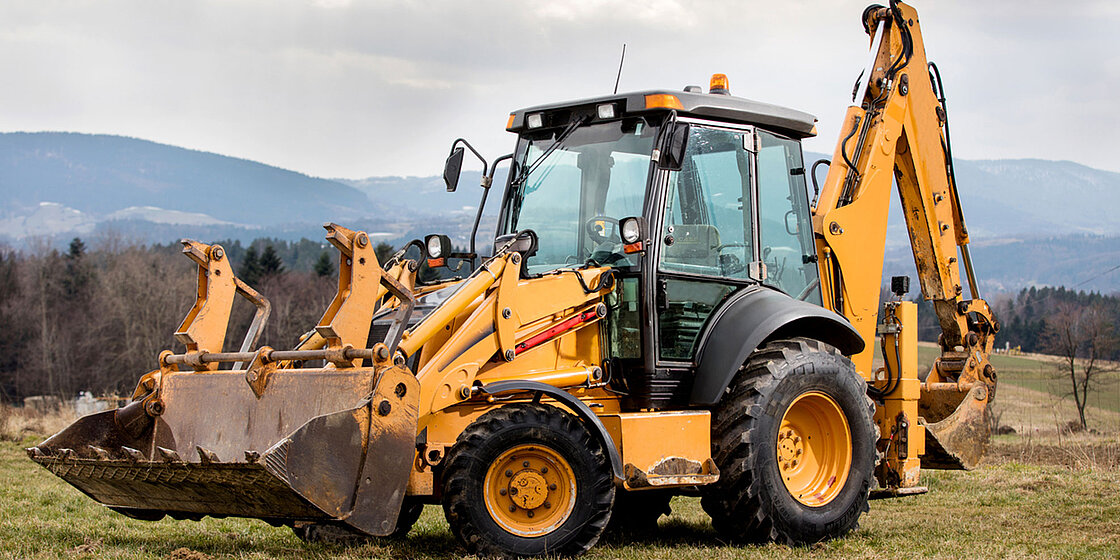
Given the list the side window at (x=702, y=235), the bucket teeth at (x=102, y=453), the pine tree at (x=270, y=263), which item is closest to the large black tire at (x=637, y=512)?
the side window at (x=702, y=235)

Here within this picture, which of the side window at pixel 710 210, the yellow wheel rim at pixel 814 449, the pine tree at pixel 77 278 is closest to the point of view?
the side window at pixel 710 210

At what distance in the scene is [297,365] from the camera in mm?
8016

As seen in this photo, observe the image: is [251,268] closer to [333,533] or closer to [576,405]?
[333,533]

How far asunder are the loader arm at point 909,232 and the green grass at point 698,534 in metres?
0.86

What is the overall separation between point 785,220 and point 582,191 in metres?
1.80

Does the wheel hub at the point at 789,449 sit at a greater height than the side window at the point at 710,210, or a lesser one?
lesser

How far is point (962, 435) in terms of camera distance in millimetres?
9930

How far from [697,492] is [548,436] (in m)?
1.70

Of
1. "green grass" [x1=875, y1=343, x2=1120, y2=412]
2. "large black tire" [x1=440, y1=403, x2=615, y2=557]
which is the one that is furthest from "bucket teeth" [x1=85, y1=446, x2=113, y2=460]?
"green grass" [x1=875, y1=343, x2=1120, y2=412]

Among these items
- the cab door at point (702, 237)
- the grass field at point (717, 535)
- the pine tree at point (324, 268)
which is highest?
the pine tree at point (324, 268)

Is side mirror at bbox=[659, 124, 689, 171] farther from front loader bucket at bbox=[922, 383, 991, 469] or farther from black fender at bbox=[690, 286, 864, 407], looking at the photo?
front loader bucket at bbox=[922, 383, 991, 469]

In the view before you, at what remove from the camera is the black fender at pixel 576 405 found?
6930 mm

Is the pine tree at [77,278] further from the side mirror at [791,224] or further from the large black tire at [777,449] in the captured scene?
the large black tire at [777,449]

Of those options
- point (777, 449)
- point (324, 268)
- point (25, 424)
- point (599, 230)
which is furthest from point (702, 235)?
point (324, 268)
